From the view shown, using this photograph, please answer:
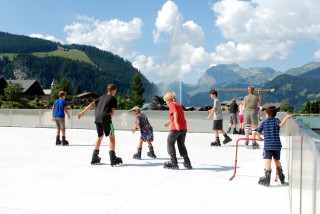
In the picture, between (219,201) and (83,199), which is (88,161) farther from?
(219,201)

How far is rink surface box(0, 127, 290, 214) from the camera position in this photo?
193 inches

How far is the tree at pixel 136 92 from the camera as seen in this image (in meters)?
142

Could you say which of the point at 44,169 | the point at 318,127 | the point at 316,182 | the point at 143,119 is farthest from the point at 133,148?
the point at 318,127

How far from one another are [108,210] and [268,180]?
2815mm

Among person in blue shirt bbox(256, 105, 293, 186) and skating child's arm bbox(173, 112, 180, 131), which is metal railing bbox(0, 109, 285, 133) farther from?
person in blue shirt bbox(256, 105, 293, 186)

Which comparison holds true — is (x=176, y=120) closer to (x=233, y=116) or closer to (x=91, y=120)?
(x=233, y=116)

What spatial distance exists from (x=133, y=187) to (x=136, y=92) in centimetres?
13829

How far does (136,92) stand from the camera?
144000 mm

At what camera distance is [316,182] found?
196cm

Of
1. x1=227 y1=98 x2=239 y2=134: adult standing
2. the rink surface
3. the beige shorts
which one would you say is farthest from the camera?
x1=227 y1=98 x2=239 y2=134: adult standing

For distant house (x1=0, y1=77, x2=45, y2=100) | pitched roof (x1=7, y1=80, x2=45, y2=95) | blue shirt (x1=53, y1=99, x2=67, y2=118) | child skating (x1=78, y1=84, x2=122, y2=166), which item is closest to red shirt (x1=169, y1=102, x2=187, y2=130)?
child skating (x1=78, y1=84, x2=122, y2=166)

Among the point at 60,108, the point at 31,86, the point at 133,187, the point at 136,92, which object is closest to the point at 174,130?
the point at 133,187

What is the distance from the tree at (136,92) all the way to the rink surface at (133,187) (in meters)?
133

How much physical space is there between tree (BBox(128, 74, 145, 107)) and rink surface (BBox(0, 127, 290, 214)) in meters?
133
